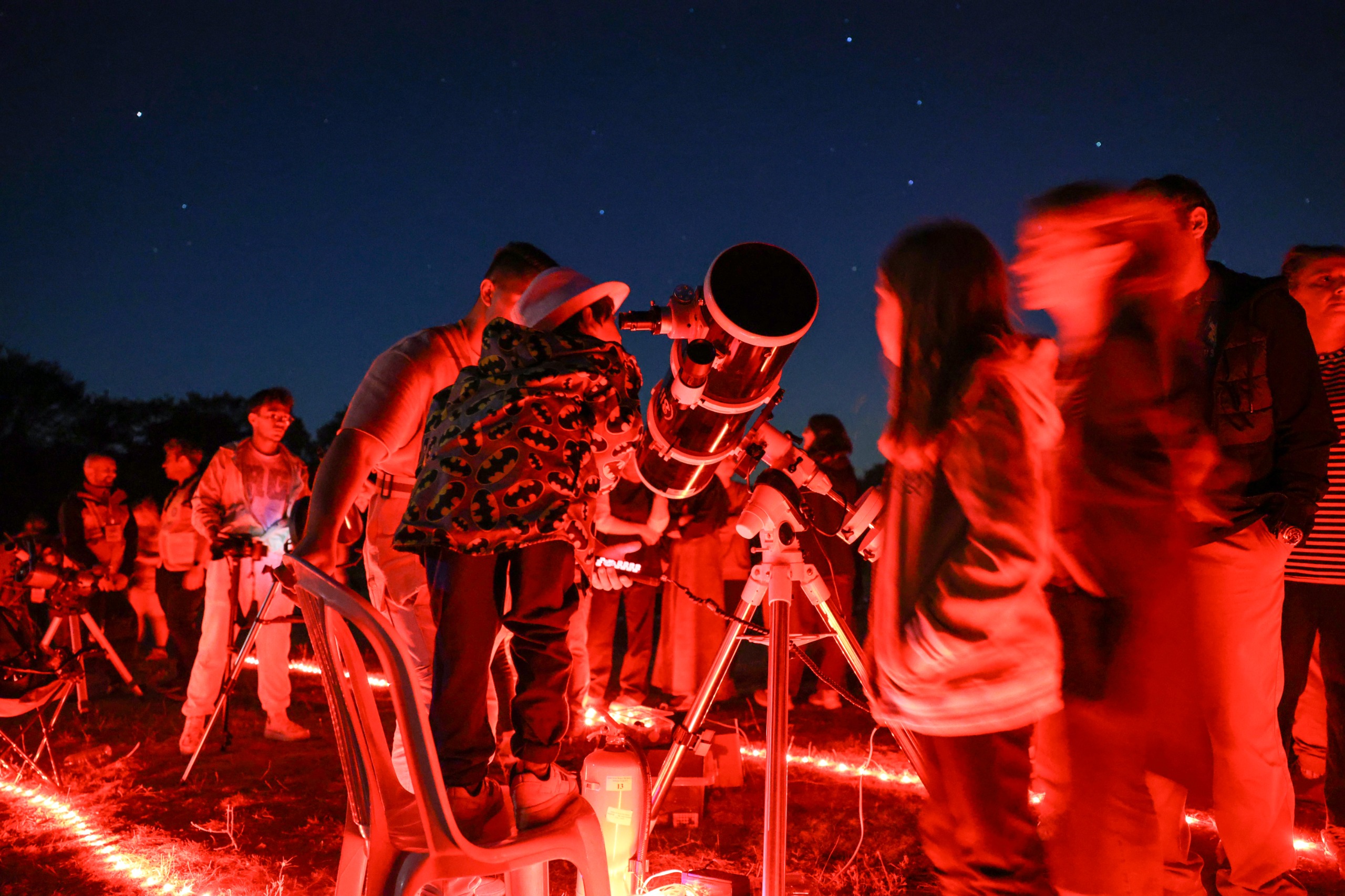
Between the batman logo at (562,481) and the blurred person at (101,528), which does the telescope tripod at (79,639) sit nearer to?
the blurred person at (101,528)

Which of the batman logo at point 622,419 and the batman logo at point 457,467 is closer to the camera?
the batman logo at point 457,467

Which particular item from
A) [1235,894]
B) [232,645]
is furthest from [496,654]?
[232,645]

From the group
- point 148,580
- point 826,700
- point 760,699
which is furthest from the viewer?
point 148,580

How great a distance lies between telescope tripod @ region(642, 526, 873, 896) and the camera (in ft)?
6.01

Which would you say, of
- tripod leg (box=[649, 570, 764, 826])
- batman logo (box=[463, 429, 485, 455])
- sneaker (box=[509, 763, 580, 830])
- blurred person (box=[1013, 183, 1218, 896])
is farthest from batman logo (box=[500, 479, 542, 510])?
blurred person (box=[1013, 183, 1218, 896])

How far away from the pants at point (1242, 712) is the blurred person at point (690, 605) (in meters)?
2.93

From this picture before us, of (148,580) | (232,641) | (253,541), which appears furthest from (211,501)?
(148,580)

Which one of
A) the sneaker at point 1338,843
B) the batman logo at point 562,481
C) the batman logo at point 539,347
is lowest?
the sneaker at point 1338,843

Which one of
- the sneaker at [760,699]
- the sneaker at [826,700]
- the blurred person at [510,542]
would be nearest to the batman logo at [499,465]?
the blurred person at [510,542]

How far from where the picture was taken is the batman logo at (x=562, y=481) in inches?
66.8

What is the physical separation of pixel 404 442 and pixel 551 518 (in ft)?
2.29

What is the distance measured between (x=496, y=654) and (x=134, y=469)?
19661 millimetres

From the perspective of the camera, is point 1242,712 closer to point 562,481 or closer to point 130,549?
point 562,481

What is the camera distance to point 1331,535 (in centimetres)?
288
